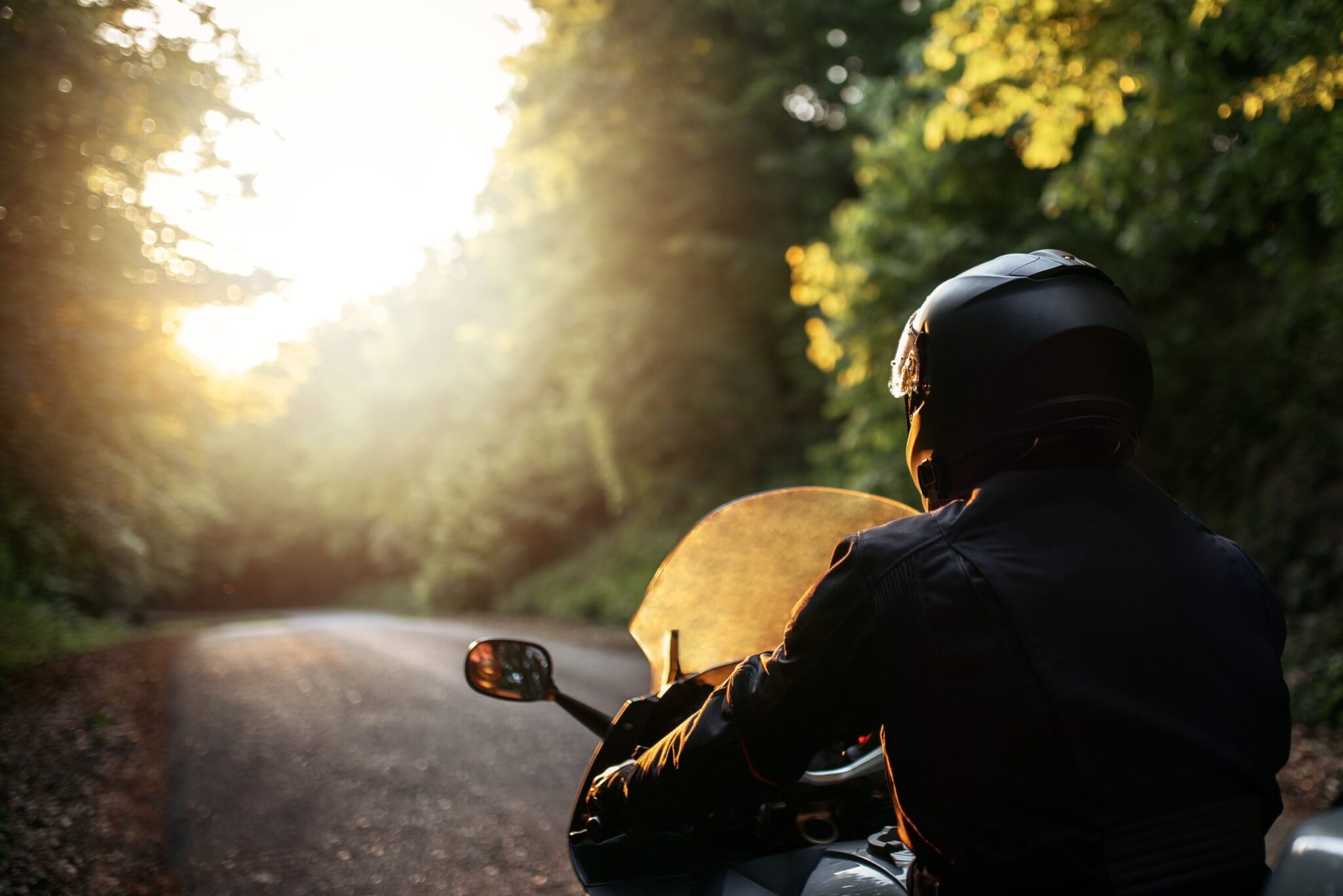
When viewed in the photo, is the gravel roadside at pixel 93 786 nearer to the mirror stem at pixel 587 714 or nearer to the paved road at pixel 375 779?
the paved road at pixel 375 779

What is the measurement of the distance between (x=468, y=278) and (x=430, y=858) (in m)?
32.1

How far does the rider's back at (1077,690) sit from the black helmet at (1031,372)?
0.29 feet

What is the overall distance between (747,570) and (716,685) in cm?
27

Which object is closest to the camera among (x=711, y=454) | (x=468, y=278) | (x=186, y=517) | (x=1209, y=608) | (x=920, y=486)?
(x=1209, y=608)

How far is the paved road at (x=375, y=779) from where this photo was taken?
12.9ft

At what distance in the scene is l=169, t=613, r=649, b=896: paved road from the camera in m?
3.93

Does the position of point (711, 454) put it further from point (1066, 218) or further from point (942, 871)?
point (942, 871)

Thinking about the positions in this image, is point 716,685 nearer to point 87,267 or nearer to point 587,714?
point 587,714

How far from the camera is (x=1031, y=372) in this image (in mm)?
1440

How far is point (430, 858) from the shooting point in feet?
13.4

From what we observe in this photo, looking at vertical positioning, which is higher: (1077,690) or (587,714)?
(1077,690)

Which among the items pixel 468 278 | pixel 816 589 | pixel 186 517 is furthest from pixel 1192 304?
pixel 468 278

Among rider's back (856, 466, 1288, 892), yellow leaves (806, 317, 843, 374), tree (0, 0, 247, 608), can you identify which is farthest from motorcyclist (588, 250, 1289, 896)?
tree (0, 0, 247, 608)

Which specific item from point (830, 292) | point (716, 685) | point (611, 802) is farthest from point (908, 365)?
point (830, 292)
